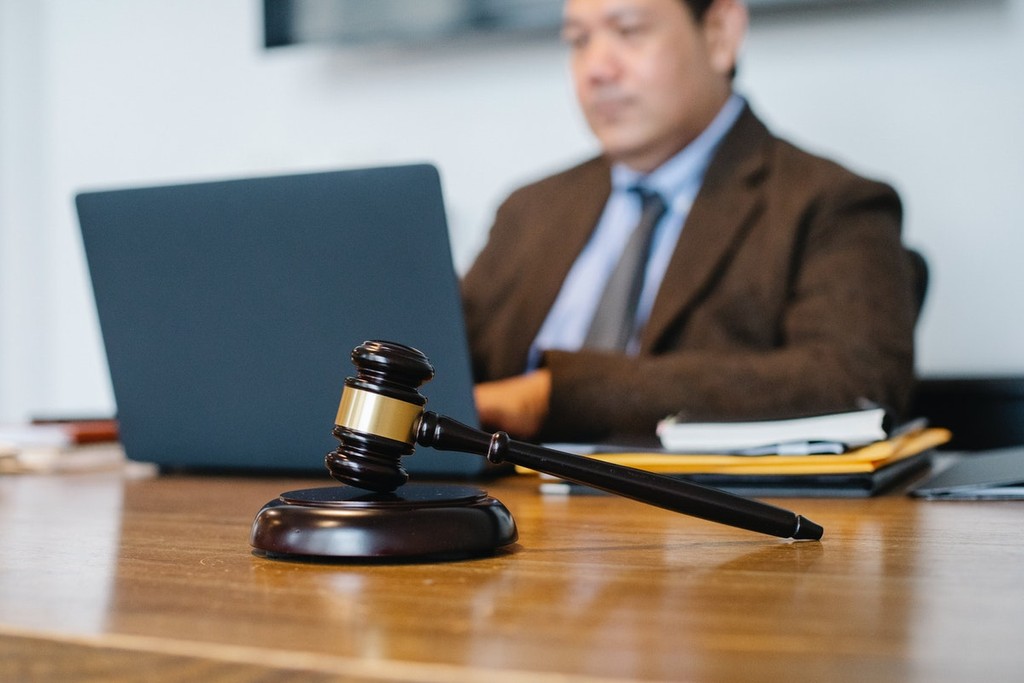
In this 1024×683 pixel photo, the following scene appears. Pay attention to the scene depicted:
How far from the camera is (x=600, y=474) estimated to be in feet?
1.77

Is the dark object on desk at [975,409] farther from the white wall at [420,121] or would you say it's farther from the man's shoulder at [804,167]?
the man's shoulder at [804,167]

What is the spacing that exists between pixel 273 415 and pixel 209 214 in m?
0.19

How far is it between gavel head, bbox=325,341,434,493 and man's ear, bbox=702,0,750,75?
1441 millimetres

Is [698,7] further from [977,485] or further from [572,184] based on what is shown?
[977,485]

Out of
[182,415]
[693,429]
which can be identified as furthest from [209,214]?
[693,429]

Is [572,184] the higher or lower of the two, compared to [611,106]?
lower

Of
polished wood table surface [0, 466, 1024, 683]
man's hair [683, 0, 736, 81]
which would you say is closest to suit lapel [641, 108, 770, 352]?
man's hair [683, 0, 736, 81]

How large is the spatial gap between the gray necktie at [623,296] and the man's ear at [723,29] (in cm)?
33

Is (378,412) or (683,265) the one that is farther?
(683,265)

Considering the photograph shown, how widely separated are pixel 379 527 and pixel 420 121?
82.2 inches

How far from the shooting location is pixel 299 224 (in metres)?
0.91

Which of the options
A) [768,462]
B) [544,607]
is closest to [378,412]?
[544,607]

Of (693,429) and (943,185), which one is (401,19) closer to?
(943,185)

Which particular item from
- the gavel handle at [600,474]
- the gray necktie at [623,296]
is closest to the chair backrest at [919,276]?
the gray necktie at [623,296]
